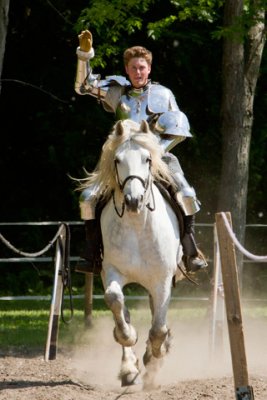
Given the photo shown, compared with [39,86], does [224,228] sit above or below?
below

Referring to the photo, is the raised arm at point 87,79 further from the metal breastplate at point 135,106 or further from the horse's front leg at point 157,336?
the horse's front leg at point 157,336

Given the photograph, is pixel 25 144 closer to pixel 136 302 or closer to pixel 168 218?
pixel 136 302

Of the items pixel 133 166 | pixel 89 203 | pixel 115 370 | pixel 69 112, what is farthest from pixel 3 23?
pixel 133 166

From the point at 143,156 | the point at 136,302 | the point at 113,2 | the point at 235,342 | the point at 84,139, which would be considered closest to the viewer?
the point at 235,342

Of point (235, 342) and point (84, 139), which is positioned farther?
point (84, 139)

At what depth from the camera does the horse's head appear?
7.56 metres

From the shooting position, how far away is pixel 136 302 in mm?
16031

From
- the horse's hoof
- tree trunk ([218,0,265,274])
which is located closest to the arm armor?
the horse's hoof

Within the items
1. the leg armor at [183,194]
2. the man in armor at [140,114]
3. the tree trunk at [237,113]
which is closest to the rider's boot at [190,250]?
the man in armor at [140,114]

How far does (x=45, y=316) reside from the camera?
1449cm

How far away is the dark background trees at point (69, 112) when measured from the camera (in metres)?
17.2

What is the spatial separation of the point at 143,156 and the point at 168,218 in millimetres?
779

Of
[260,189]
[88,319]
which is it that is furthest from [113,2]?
[260,189]

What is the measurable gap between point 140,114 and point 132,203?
1525 millimetres
